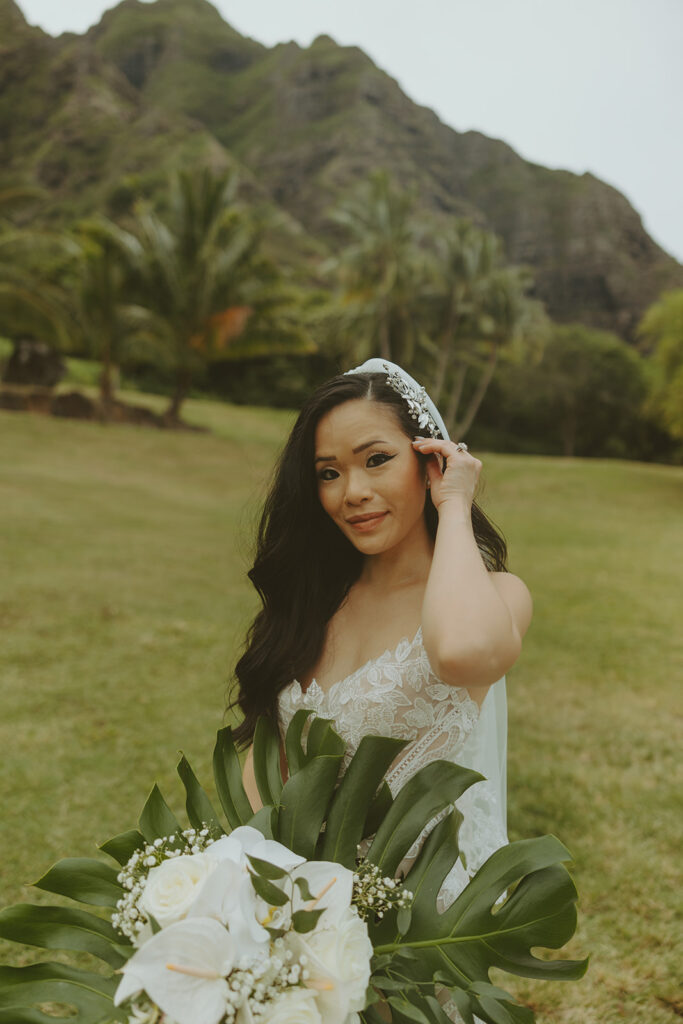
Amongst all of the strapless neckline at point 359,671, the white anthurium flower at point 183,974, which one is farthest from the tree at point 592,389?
the white anthurium flower at point 183,974

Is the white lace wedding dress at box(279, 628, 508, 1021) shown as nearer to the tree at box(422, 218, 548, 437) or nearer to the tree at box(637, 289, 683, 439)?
the tree at box(637, 289, 683, 439)

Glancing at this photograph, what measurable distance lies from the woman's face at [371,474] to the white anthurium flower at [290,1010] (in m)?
1.00

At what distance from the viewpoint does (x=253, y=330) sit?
2253 cm

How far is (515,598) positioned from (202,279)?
20.9 meters

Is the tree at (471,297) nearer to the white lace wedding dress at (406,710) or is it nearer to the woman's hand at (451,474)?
the woman's hand at (451,474)

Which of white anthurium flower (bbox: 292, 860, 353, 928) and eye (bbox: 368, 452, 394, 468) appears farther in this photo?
eye (bbox: 368, 452, 394, 468)

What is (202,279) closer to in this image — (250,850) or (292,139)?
(250,850)

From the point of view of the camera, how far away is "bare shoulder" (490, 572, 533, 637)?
1.79 metres

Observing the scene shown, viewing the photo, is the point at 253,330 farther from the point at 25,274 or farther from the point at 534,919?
the point at 534,919

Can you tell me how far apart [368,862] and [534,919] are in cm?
31

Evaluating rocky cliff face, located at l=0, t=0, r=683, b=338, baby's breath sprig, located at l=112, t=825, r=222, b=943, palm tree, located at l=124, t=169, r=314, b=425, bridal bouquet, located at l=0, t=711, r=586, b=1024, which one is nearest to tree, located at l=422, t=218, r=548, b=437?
palm tree, located at l=124, t=169, r=314, b=425

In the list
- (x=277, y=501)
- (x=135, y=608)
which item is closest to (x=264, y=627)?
(x=277, y=501)

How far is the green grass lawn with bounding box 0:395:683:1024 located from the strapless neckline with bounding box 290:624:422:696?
0.74 meters

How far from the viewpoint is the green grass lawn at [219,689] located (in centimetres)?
356
